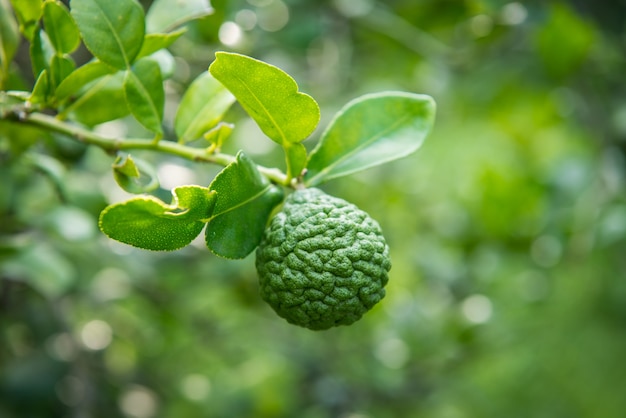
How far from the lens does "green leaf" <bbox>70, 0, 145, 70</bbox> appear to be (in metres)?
0.93

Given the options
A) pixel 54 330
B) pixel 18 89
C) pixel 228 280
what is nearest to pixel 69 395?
pixel 54 330

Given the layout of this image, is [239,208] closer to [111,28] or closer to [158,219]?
[158,219]

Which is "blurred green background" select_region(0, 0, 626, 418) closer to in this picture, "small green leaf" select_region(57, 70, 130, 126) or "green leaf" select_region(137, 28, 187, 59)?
"small green leaf" select_region(57, 70, 130, 126)

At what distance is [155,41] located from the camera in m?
1.01

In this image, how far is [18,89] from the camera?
1189mm

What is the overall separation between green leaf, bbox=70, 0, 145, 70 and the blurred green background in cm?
80

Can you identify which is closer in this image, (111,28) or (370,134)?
(111,28)

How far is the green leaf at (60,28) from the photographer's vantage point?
3.27ft

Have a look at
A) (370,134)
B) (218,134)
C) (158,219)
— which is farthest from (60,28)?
(370,134)

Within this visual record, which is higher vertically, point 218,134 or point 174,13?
point 174,13

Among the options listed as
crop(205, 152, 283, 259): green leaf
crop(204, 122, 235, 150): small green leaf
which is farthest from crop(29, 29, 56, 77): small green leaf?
crop(205, 152, 283, 259): green leaf

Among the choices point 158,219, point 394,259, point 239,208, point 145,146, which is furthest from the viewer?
point 394,259

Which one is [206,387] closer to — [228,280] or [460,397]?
[228,280]

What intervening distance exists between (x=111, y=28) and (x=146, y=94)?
11 cm
